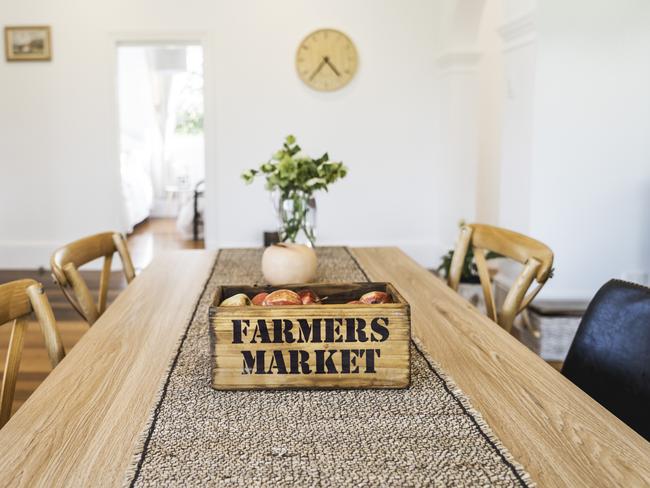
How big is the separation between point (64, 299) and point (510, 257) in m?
3.73

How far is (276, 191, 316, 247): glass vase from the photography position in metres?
1.91

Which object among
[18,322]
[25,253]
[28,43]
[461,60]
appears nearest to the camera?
[18,322]

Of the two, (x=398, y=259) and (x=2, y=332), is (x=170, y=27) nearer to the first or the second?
(x=2, y=332)

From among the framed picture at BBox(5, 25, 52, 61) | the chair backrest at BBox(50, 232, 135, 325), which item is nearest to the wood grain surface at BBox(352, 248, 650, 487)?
the chair backrest at BBox(50, 232, 135, 325)

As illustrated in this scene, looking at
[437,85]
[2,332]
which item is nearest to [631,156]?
[437,85]

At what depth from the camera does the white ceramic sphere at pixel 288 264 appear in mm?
1689

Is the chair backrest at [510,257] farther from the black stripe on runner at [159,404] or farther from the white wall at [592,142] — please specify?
the white wall at [592,142]

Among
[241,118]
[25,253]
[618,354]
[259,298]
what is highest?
[241,118]

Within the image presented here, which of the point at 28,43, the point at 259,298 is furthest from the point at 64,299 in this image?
the point at 259,298

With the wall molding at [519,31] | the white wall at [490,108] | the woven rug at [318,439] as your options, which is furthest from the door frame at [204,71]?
the woven rug at [318,439]

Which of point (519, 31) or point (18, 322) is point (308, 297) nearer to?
point (18, 322)

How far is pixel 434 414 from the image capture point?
923mm

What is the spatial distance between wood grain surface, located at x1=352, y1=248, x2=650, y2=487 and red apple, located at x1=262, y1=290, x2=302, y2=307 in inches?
10.6

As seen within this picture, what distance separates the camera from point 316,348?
1.01m
